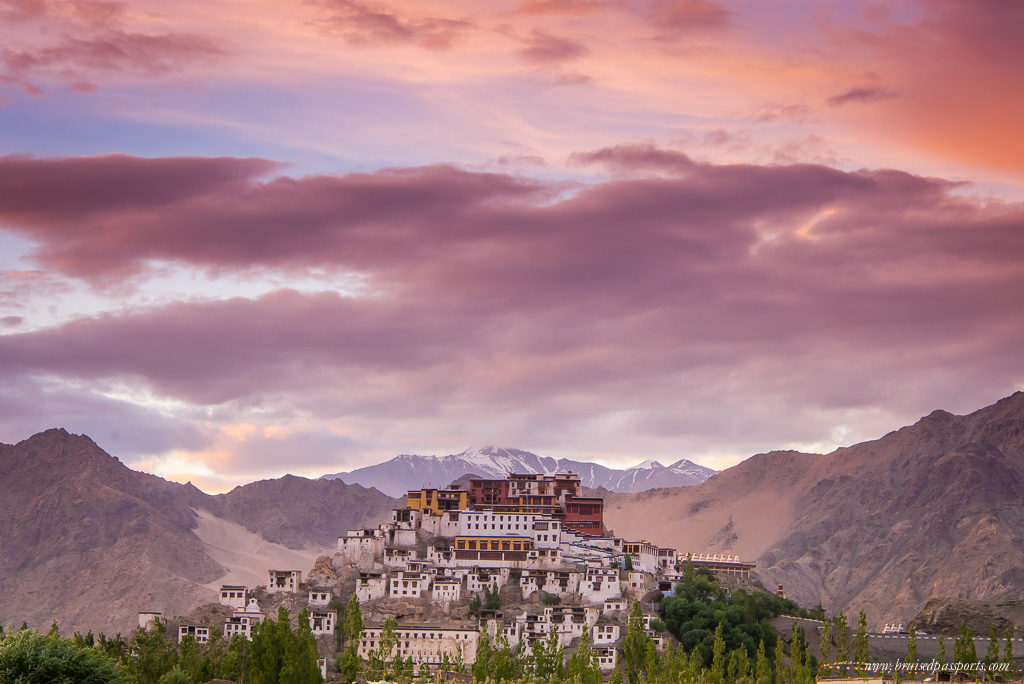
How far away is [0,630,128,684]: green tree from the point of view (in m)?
80.0

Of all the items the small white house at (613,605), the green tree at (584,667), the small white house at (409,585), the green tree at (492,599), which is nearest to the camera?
the green tree at (584,667)

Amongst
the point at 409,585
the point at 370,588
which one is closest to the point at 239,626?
the point at 370,588

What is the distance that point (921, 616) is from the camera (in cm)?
18875

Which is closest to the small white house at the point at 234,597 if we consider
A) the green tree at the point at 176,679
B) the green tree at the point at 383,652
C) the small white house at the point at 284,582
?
the small white house at the point at 284,582

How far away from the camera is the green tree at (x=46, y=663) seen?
80000mm

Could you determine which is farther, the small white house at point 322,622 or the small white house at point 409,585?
the small white house at point 409,585

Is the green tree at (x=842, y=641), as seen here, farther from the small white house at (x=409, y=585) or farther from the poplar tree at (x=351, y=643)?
the poplar tree at (x=351, y=643)

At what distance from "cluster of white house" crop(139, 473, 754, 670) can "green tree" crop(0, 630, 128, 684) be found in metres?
59.8

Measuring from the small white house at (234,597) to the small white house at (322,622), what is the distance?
13.5 m

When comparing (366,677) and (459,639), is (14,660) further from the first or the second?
(459,639)

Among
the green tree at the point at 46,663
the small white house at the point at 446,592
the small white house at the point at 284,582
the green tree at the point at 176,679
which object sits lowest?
the green tree at the point at 176,679

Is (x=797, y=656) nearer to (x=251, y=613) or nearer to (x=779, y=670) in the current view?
(x=779, y=670)

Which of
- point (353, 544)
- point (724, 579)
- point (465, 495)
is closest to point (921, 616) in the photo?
point (724, 579)

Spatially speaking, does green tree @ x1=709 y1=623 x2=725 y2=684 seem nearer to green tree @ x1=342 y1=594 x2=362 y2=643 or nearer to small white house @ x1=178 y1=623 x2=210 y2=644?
green tree @ x1=342 y1=594 x2=362 y2=643
